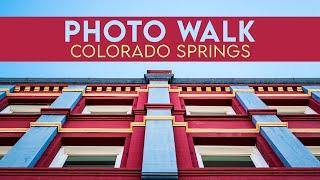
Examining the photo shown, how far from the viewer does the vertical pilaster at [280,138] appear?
38.1ft

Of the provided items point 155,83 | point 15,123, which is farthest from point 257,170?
point 155,83

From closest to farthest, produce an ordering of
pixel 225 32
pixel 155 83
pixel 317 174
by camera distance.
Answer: pixel 317 174, pixel 225 32, pixel 155 83

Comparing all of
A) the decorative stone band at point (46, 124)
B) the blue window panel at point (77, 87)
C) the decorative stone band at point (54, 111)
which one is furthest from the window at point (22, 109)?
the decorative stone band at point (46, 124)

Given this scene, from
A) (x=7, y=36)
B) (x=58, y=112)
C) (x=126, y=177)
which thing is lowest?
(x=126, y=177)

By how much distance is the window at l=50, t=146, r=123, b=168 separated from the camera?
13.4m

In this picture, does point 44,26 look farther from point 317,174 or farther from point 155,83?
point 317,174

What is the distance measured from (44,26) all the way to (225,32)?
868cm

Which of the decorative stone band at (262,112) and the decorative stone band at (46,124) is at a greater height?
the decorative stone band at (262,112)

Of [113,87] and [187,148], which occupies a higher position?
[113,87]

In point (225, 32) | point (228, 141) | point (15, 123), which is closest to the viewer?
point (228, 141)

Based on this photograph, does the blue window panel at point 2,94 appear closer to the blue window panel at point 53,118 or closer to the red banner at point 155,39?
the red banner at point 155,39

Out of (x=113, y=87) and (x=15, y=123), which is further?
(x=113, y=87)

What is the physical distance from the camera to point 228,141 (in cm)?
1450

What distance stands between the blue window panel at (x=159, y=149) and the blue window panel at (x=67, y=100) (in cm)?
476
